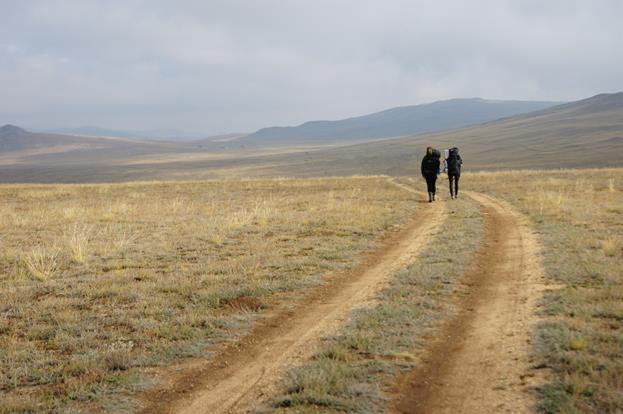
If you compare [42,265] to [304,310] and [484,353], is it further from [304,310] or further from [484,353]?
[484,353]

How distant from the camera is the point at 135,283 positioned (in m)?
9.79

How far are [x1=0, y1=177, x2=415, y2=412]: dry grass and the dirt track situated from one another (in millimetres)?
350

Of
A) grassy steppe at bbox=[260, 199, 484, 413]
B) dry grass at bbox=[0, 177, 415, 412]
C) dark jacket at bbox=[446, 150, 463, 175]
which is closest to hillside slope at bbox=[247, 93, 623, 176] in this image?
dark jacket at bbox=[446, 150, 463, 175]

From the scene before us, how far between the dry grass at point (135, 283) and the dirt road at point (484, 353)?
102 inches

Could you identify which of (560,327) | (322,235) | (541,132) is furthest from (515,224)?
(541,132)

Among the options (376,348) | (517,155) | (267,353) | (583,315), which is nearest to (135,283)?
(267,353)

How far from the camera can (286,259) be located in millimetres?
11648

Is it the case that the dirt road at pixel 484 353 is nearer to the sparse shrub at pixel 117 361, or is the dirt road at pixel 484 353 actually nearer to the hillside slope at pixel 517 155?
the sparse shrub at pixel 117 361

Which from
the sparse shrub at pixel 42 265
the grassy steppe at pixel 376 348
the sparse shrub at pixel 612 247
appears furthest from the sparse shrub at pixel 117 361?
the sparse shrub at pixel 612 247

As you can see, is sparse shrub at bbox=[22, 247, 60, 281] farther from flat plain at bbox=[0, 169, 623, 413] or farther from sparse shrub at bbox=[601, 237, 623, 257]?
sparse shrub at bbox=[601, 237, 623, 257]

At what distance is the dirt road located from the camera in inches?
196

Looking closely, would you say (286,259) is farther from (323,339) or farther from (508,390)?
(508,390)

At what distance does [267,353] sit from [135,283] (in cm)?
433

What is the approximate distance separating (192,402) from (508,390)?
117 inches
